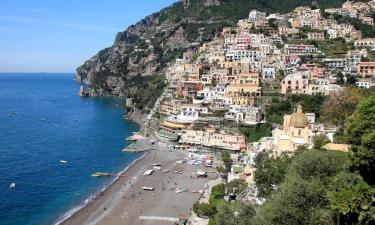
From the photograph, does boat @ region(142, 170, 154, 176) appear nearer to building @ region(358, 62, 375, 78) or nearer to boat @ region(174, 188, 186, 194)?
boat @ region(174, 188, 186, 194)

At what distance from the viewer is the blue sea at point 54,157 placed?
4794 cm

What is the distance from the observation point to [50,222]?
43688 millimetres

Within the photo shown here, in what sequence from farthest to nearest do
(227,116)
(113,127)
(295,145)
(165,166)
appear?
(113,127) → (227,116) → (165,166) → (295,145)

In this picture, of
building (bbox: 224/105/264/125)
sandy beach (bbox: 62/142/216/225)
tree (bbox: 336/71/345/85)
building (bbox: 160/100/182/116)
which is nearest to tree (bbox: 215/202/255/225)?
sandy beach (bbox: 62/142/216/225)

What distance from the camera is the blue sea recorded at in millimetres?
47938

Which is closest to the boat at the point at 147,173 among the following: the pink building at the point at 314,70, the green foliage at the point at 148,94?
the pink building at the point at 314,70

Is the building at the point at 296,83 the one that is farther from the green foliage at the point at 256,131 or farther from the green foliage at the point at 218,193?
the green foliage at the point at 218,193

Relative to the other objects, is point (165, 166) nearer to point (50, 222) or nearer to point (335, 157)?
point (50, 222)

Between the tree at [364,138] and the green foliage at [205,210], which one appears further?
the green foliage at [205,210]

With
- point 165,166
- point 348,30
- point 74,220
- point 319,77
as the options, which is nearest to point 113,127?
point 165,166

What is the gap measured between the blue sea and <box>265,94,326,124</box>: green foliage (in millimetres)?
23622

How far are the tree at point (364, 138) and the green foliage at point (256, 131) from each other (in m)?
46.8

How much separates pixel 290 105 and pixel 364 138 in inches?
2157

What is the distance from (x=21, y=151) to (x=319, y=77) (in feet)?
178
